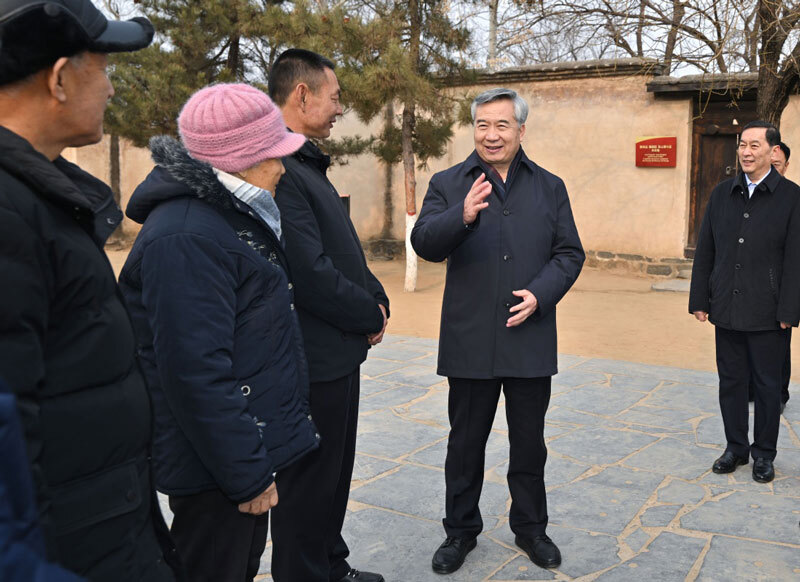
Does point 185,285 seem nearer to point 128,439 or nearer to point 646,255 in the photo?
point 128,439

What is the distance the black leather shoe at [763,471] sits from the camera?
13.6 feet

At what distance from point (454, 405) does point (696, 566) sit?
3.79 ft

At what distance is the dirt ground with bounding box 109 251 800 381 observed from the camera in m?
7.70

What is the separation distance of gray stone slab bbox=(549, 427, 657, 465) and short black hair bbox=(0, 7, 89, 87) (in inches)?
148

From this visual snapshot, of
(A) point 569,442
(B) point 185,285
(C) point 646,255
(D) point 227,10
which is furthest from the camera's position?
(D) point 227,10

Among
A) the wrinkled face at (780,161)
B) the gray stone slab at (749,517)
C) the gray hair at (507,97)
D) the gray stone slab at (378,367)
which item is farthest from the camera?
the gray stone slab at (378,367)

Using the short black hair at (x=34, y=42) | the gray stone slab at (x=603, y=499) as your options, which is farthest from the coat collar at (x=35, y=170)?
the gray stone slab at (x=603, y=499)

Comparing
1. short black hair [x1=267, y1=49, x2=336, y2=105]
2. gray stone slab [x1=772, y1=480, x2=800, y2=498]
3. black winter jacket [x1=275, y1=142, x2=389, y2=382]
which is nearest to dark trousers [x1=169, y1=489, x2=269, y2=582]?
black winter jacket [x1=275, y1=142, x2=389, y2=382]

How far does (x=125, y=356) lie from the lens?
1.50 metres

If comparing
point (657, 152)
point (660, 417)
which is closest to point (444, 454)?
point (660, 417)

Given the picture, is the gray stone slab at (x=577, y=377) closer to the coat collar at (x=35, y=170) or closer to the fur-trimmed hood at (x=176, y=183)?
the fur-trimmed hood at (x=176, y=183)

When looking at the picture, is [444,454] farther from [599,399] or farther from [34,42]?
[34,42]

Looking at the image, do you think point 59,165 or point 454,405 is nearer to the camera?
point 59,165

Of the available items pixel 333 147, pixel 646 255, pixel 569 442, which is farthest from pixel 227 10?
pixel 569 442
